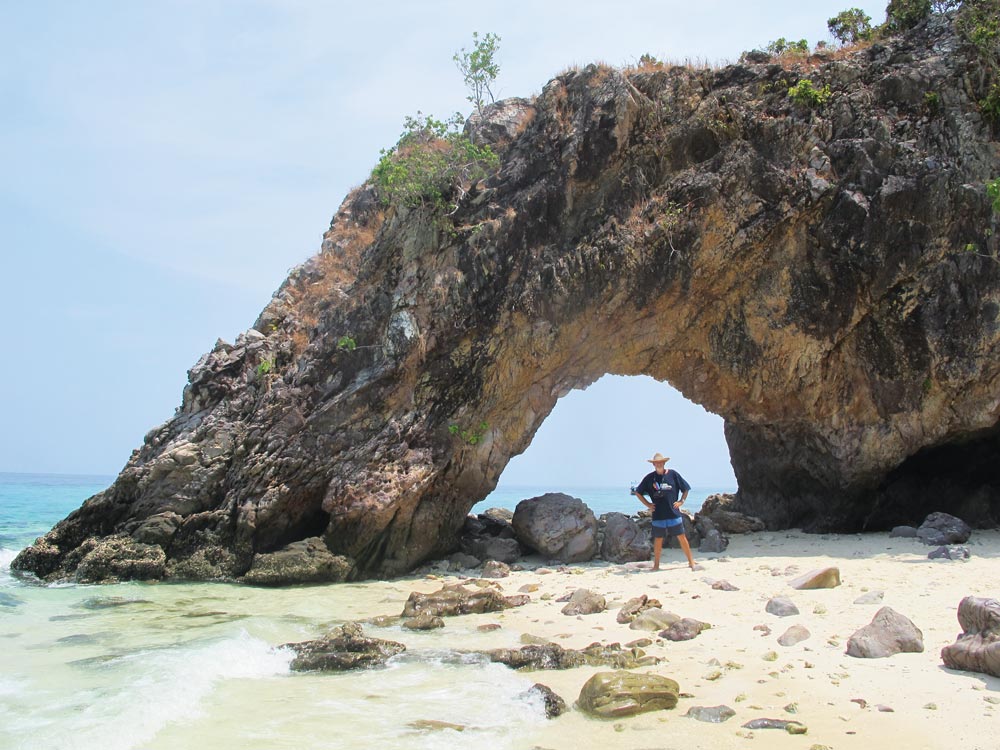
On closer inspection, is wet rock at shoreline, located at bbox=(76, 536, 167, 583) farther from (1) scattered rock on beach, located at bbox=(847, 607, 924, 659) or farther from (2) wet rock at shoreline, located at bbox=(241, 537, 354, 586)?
(1) scattered rock on beach, located at bbox=(847, 607, 924, 659)

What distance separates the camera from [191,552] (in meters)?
12.7

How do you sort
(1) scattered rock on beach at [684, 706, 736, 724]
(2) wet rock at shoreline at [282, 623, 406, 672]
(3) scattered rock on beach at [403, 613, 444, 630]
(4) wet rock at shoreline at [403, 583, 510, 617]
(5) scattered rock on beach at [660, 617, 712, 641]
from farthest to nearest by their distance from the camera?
(4) wet rock at shoreline at [403, 583, 510, 617] < (3) scattered rock on beach at [403, 613, 444, 630] < (5) scattered rock on beach at [660, 617, 712, 641] < (2) wet rock at shoreline at [282, 623, 406, 672] < (1) scattered rock on beach at [684, 706, 736, 724]

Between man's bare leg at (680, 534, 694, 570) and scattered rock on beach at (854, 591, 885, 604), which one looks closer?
scattered rock on beach at (854, 591, 885, 604)

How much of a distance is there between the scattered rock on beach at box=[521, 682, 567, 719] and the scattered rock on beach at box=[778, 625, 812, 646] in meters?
2.32

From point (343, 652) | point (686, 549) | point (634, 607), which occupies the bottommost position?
point (343, 652)

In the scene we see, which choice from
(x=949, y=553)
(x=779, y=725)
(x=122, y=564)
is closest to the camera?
(x=779, y=725)

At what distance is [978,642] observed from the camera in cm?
518

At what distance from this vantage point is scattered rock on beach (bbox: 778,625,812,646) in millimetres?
6320

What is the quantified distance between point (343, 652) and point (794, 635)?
14.2ft

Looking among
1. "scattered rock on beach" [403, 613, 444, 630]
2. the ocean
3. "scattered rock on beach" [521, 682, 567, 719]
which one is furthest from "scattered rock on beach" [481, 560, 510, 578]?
"scattered rock on beach" [521, 682, 567, 719]

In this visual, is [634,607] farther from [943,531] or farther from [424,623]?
[943,531]

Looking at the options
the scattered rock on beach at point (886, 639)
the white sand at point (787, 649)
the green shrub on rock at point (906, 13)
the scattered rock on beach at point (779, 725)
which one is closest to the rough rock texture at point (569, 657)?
the white sand at point (787, 649)

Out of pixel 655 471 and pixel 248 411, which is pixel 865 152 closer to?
pixel 655 471

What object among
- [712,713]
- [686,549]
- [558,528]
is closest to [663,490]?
[686,549]
